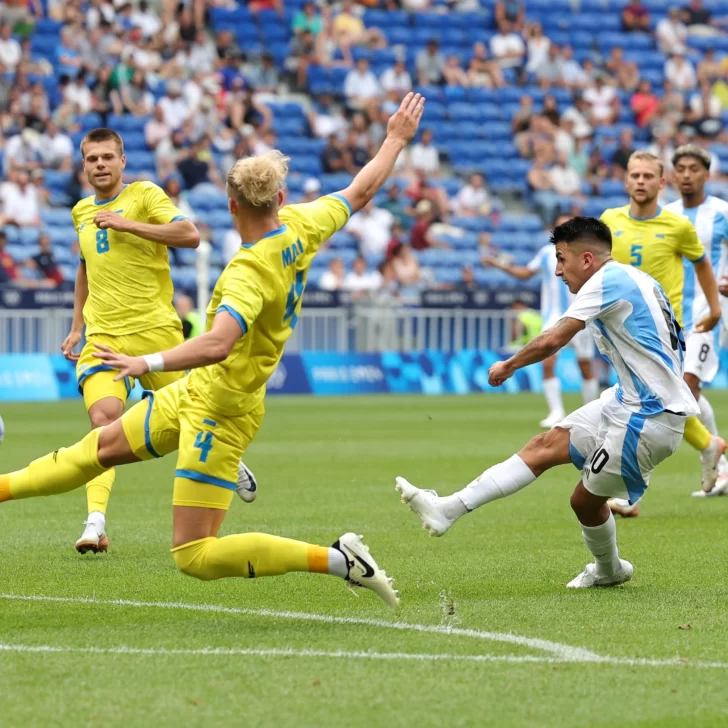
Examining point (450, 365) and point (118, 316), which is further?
point (450, 365)

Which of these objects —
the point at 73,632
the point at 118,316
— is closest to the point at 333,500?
the point at 118,316

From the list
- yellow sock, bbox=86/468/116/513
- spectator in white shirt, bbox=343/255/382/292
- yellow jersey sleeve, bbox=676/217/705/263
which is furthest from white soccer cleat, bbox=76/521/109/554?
spectator in white shirt, bbox=343/255/382/292

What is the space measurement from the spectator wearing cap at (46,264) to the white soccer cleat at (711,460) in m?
15.7

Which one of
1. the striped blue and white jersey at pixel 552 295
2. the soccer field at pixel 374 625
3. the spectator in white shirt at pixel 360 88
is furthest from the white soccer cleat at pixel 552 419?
the spectator in white shirt at pixel 360 88

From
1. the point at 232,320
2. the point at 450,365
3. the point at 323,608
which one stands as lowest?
the point at 450,365

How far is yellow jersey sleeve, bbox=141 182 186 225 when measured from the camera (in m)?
8.96

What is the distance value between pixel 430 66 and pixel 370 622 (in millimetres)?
27793

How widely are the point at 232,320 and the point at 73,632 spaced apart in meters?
1.48

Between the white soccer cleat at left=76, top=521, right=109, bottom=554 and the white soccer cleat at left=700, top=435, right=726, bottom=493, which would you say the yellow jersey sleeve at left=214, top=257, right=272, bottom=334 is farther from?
the white soccer cleat at left=700, top=435, right=726, bottom=493

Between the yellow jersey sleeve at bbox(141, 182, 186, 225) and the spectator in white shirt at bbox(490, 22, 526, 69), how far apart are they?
25902mm

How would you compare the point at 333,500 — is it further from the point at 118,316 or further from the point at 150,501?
the point at 118,316

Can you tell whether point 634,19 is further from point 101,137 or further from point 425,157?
point 101,137

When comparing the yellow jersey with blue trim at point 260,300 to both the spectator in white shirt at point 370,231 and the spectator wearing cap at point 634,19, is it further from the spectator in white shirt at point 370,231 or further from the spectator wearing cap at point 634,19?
the spectator wearing cap at point 634,19

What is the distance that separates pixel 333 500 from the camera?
11516mm
